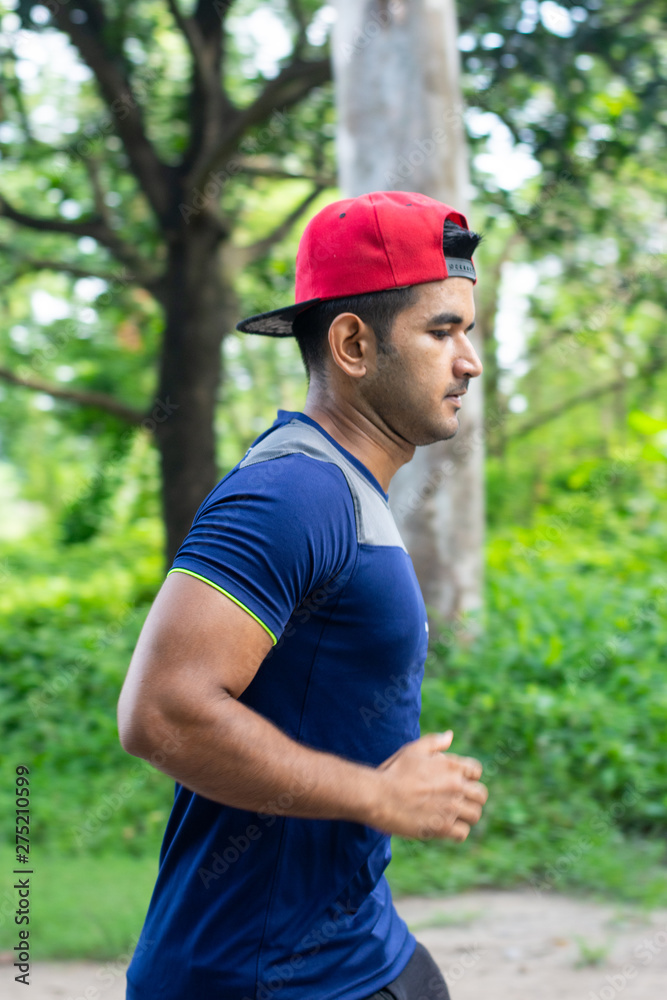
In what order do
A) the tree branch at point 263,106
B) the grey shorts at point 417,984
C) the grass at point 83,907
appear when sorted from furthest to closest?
1. the tree branch at point 263,106
2. the grass at point 83,907
3. the grey shorts at point 417,984

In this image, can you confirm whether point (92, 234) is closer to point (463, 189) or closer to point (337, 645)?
point (463, 189)

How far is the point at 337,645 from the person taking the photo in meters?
1.45

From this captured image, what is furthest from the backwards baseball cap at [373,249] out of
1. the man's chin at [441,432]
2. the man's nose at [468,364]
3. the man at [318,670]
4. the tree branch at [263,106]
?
the tree branch at [263,106]

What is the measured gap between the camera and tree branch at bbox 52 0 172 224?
24.2 feet

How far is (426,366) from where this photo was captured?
1655 mm

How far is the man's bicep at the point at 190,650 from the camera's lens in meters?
1.26

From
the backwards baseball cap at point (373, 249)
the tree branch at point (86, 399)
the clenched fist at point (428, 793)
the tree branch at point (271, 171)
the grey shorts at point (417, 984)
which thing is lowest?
the grey shorts at point (417, 984)

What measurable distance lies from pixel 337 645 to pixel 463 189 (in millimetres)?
5064

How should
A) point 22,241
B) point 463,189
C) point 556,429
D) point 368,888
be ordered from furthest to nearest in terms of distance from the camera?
point 556,429, point 22,241, point 463,189, point 368,888

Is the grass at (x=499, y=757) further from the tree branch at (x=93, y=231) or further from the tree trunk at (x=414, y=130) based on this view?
the tree branch at (x=93, y=231)

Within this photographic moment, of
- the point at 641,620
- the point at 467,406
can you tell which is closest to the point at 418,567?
the point at 467,406

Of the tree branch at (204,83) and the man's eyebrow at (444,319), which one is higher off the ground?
the tree branch at (204,83)

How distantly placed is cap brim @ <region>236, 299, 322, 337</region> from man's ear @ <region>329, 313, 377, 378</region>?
8 centimetres

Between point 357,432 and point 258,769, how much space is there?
630 millimetres
